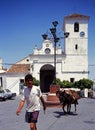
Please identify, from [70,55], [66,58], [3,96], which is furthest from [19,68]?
[3,96]

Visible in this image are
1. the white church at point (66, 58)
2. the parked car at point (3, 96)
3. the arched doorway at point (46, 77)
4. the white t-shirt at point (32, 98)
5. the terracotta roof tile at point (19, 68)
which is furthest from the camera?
the arched doorway at point (46, 77)

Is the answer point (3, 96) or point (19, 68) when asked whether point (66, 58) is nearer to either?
point (19, 68)

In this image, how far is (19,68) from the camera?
5941cm

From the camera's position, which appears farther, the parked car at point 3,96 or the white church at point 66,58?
the white church at point 66,58

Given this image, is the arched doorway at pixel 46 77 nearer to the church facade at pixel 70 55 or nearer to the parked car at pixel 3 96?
the church facade at pixel 70 55

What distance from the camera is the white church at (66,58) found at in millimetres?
57781

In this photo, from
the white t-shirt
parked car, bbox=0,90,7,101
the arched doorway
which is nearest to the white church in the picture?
the arched doorway

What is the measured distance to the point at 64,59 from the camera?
58.8m

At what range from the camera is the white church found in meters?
57.8

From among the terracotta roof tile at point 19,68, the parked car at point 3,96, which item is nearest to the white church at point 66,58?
the terracotta roof tile at point 19,68

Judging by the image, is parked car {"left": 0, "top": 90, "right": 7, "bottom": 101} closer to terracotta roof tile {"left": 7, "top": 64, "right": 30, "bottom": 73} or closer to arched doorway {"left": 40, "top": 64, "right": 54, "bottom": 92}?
terracotta roof tile {"left": 7, "top": 64, "right": 30, "bottom": 73}

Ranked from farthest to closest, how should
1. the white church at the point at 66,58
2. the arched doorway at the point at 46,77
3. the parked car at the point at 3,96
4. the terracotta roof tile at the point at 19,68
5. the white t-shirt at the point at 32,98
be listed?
1. the arched doorway at the point at 46,77
2. the terracotta roof tile at the point at 19,68
3. the white church at the point at 66,58
4. the parked car at the point at 3,96
5. the white t-shirt at the point at 32,98

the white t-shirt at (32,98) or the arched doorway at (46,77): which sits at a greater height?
the white t-shirt at (32,98)

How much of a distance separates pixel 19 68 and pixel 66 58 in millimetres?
8928
